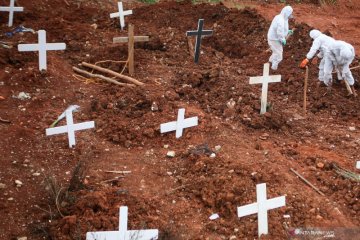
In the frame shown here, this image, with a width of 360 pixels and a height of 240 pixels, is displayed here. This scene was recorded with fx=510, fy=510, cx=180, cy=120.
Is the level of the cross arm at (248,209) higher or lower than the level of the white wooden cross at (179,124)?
lower

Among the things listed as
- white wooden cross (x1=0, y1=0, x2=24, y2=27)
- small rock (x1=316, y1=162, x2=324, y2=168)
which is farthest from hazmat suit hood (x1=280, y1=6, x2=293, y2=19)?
white wooden cross (x1=0, y1=0, x2=24, y2=27)

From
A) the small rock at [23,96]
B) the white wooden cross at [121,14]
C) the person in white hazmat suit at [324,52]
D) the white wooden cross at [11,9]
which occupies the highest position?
the white wooden cross at [11,9]

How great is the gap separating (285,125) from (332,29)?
6.08m

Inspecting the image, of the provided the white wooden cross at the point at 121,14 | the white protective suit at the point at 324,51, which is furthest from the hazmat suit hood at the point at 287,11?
the white wooden cross at the point at 121,14

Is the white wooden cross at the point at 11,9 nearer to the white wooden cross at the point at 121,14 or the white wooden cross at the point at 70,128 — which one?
the white wooden cross at the point at 121,14

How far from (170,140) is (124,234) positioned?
2.40m

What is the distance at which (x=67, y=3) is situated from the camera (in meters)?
12.7

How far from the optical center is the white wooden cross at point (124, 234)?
5.31m

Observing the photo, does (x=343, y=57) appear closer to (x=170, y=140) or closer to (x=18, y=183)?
(x=170, y=140)

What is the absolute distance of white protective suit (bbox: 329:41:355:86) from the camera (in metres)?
9.36

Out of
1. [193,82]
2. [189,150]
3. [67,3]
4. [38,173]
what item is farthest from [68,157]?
[67,3]

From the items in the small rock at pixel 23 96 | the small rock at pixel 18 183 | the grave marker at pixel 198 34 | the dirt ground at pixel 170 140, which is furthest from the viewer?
the grave marker at pixel 198 34

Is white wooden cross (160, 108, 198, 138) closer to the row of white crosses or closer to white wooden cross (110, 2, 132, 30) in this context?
the row of white crosses

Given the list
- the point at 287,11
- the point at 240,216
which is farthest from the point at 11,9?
the point at 240,216
